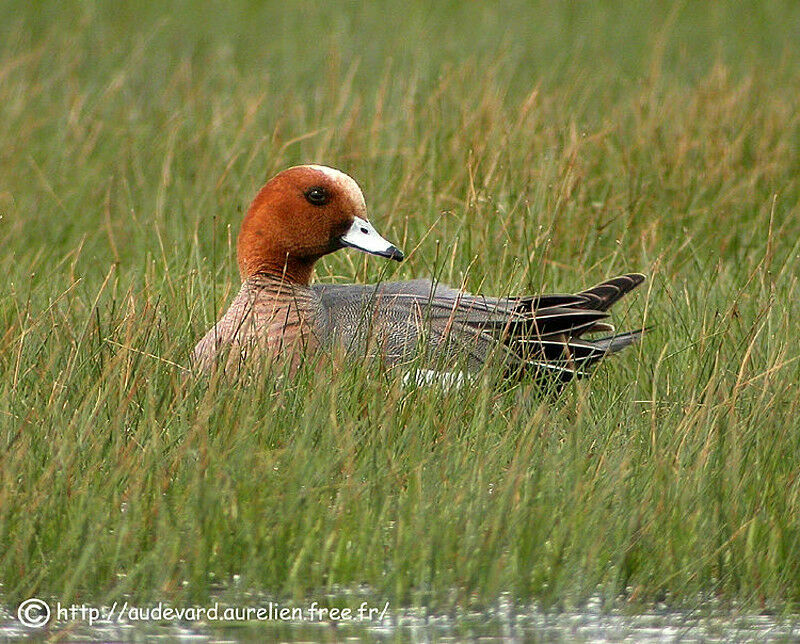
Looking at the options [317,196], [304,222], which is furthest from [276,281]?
[317,196]

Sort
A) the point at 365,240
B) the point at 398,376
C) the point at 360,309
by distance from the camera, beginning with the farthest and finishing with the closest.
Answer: the point at 365,240 < the point at 360,309 < the point at 398,376

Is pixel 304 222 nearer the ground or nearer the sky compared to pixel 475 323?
nearer the sky

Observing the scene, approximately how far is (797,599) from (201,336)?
2428 millimetres

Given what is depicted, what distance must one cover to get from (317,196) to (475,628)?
2.20 metres

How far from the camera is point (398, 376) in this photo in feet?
14.1

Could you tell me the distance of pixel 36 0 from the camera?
1293 cm

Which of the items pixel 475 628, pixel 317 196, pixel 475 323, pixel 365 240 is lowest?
pixel 475 628

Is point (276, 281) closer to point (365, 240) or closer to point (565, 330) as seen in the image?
point (365, 240)

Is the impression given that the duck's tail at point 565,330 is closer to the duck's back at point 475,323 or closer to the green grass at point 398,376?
the duck's back at point 475,323

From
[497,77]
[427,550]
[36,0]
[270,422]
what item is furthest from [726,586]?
[36,0]

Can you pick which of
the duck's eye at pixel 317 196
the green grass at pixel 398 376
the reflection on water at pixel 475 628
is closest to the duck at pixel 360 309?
the duck's eye at pixel 317 196

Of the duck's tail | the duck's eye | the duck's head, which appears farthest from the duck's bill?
the duck's tail

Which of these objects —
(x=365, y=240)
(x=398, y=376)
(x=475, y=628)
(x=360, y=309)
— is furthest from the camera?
(x=365, y=240)

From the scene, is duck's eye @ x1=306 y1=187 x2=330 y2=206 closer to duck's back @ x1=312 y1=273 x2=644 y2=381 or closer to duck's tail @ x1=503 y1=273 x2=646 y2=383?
duck's back @ x1=312 y1=273 x2=644 y2=381
